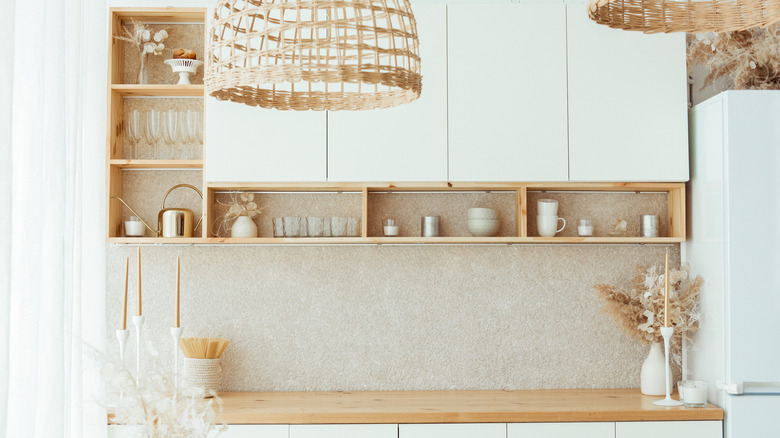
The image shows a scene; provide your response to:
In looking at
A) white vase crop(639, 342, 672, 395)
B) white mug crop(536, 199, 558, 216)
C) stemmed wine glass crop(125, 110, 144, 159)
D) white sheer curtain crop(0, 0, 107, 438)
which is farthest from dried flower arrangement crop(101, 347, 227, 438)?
white vase crop(639, 342, 672, 395)

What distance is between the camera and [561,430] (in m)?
2.61

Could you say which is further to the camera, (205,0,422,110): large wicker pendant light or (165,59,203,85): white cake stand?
(165,59,203,85): white cake stand

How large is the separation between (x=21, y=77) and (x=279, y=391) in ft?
6.11

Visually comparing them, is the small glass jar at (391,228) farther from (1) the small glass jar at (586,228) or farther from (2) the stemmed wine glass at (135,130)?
(2) the stemmed wine glass at (135,130)

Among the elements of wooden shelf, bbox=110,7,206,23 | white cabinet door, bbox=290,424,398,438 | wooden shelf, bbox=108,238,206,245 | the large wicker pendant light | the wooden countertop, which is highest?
wooden shelf, bbox=110,7,206,23

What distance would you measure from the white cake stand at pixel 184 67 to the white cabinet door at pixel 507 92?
106cm

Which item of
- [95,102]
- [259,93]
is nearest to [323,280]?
[95,102]

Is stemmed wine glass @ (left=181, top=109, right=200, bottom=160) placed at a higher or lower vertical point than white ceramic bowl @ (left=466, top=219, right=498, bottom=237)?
higher

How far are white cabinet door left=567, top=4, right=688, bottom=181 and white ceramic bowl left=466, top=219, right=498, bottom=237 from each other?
369 mm

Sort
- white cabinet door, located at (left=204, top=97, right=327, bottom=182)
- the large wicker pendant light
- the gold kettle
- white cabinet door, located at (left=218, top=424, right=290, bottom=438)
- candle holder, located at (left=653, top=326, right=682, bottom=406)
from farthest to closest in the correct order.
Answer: the gold kettle → white cabinet door, located at (left=204, top=97, right=327, bottom=182) → candle holder, located at (left=653, top=326, right=682, bottom=406) → white cabinet door, located at (left=218, top=424, right=290, bottom=438) → the large wicker pendant light

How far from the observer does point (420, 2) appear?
2.94 metres

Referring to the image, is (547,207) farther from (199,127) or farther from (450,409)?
(199,127)

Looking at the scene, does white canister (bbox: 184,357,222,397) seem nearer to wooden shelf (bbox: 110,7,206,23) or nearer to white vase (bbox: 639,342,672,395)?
wooden shelf (bbox: 110,7,206,23)

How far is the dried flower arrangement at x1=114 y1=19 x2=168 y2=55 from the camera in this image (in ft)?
9.77
